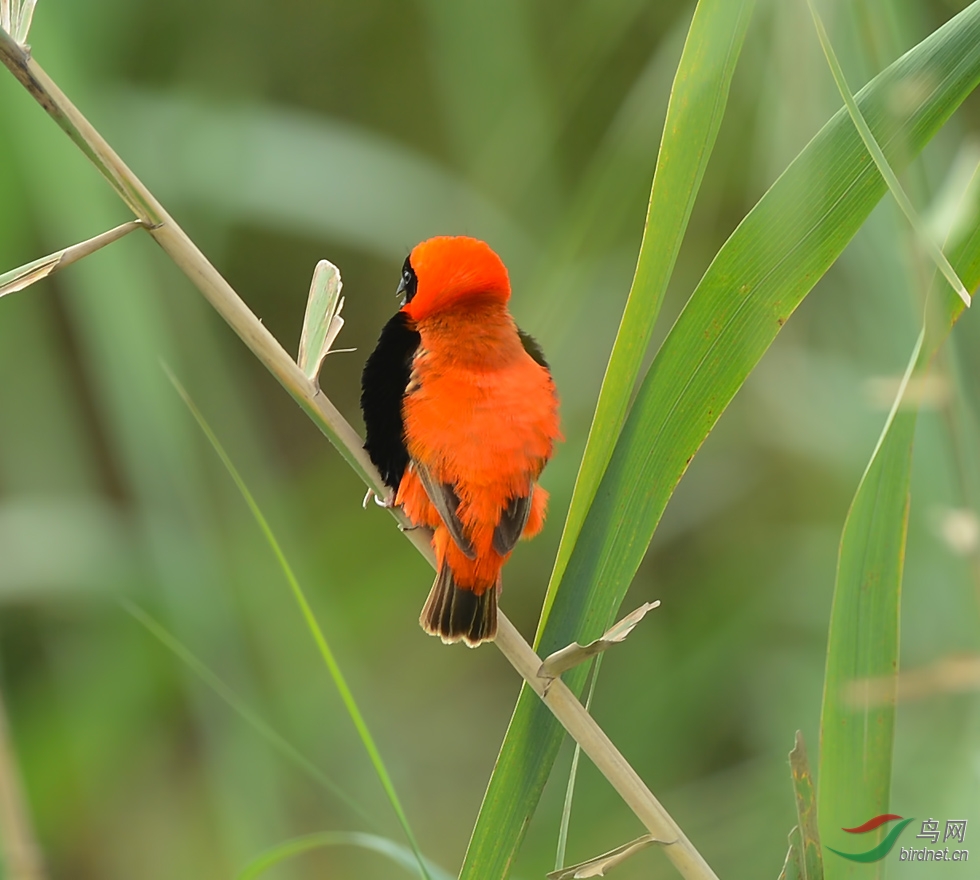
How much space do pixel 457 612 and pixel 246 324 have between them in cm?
47

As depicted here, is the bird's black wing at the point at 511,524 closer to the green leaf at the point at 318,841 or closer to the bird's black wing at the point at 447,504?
the bird's black wing at the point at 447,504

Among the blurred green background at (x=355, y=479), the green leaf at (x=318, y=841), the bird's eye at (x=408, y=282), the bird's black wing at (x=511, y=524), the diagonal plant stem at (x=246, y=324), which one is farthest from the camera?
the blurred green background at (x=355, y=479)

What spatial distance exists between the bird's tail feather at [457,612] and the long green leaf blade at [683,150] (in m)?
0.42

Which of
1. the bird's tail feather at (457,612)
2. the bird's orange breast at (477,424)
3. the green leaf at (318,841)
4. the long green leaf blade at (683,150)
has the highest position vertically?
the long green leaf blade at (683,150)

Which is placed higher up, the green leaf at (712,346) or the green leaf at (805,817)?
the green leaf at (712,346)

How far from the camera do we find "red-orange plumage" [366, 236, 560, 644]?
1.18 metres

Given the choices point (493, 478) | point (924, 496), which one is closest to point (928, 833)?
point (924, 496)

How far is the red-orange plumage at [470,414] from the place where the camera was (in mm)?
1185

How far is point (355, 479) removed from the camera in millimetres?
2670

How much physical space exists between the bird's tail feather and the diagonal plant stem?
174mm

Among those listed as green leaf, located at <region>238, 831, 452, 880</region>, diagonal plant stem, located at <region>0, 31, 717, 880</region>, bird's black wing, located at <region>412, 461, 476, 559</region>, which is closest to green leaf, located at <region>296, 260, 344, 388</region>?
diagonal plant stem, located at <region>0, 31, 717, 880</region>

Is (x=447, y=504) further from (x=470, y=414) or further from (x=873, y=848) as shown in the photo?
(x=873, y=848)

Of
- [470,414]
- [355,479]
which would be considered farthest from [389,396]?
[355,479]

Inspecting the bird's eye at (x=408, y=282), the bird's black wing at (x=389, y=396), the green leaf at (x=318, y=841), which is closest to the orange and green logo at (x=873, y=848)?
the green leaf at (x=318, y=841)
